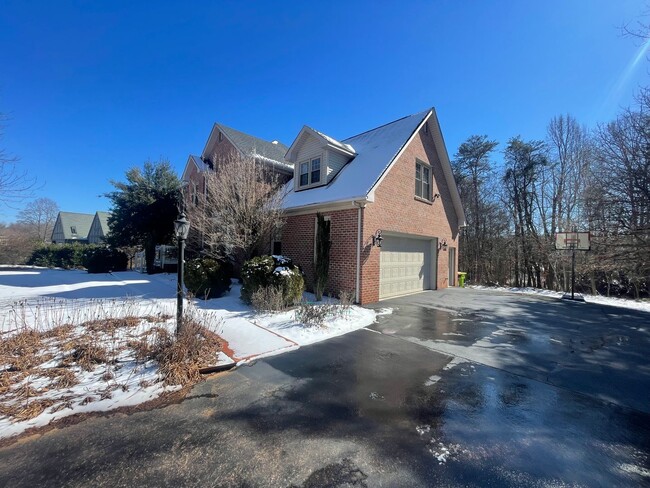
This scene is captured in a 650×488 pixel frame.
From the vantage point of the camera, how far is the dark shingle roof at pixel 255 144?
14.3 meters

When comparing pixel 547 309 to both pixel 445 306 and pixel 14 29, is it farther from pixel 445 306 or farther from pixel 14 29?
pixel 14 29

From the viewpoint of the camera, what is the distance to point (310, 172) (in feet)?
38.4

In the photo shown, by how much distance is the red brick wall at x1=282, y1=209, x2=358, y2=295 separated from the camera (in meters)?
9.19

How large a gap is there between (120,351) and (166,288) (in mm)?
6764

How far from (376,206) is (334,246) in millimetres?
2045

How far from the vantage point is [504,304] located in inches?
398

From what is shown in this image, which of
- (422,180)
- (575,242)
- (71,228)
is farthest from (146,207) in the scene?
(71,228)

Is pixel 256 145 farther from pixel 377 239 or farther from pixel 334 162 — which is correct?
pixel 377 239

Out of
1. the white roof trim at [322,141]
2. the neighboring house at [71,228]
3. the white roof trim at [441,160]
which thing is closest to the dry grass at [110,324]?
the white roof trim at [441,160]

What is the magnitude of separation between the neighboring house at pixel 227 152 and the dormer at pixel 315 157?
4.96ft

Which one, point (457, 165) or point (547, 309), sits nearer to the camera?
point (547, 309)

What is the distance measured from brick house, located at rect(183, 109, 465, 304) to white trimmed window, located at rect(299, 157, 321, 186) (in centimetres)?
4

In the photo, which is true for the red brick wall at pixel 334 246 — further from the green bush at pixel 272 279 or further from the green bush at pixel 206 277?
the green bush at pixel 206 277

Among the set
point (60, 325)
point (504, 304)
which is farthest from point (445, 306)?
point (60, 325)
